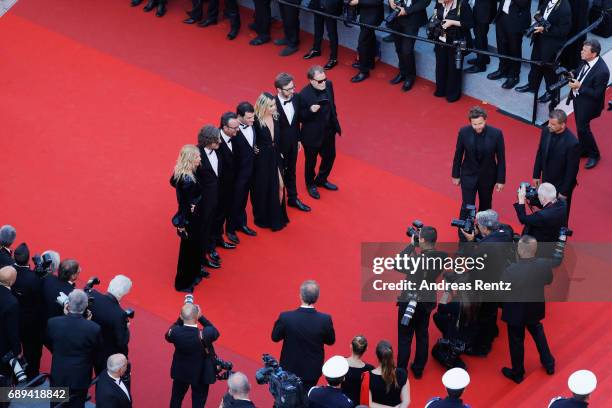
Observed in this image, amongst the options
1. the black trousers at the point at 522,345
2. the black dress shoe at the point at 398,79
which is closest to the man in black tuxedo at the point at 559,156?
the black trousers at the point at 522,345

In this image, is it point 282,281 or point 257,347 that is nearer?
point 257,347

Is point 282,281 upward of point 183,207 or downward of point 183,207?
downward

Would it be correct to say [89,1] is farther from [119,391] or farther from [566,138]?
[119,391]

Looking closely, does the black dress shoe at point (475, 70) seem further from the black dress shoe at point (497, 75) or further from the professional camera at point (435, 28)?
the professional camera at point (435, 28)

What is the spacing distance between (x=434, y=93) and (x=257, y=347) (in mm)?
4945

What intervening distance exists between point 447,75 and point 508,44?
2.70 ft

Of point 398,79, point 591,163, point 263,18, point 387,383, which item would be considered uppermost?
point 387,383

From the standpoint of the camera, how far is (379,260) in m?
11.1

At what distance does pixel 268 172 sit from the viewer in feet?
36.7

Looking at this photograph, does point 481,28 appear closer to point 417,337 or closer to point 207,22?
point 207,22

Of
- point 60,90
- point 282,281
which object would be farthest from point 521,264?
point 60,90

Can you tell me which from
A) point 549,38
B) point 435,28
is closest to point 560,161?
point 549,38

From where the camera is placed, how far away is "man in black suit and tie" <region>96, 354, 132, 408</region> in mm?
8031

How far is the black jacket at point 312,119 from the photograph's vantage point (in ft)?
37.6
